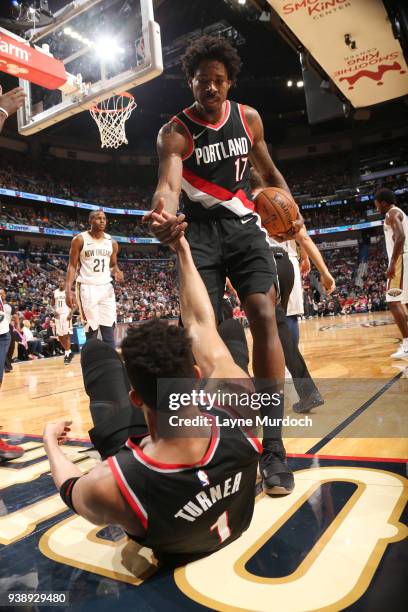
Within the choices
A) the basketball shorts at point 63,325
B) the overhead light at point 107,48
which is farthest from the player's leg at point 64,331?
the overhead light at point 107,48

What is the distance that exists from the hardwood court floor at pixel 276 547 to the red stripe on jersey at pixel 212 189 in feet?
4.29

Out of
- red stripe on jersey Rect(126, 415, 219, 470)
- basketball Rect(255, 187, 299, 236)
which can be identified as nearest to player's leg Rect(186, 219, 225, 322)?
basketball Rect(255, 187, 299, 236)

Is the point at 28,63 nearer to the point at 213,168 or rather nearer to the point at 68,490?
the point at 213,168

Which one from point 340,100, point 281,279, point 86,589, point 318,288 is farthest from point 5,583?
point 318,288

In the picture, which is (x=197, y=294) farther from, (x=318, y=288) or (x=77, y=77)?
(x=318, y=288)

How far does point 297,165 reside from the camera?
31.7m

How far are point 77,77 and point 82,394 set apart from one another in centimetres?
457

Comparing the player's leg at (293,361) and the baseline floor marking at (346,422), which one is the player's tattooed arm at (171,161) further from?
the baseline floor marking at (346,422)

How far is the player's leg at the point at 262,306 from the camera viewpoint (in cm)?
185

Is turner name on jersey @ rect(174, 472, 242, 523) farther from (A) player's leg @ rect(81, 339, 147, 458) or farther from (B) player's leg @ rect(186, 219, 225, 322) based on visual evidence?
(B) player's leg @ rect(186, 219, 225, 322)

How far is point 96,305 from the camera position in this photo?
14.8 feet

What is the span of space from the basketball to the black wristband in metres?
1.69

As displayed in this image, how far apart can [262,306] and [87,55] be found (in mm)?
6128

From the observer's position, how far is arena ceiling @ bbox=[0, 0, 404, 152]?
51.2 ft
